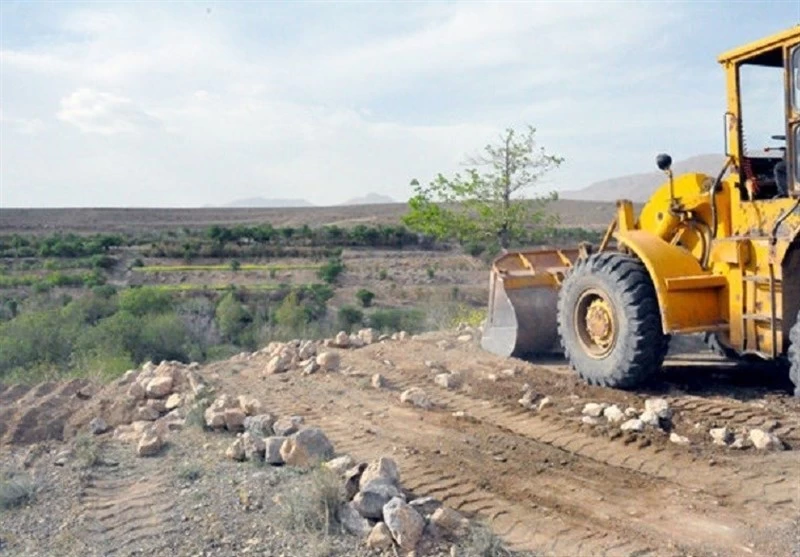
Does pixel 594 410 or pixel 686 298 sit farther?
pixel 686 298

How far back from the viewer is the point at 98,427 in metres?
8.73

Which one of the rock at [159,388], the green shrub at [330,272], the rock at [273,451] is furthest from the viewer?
the green shrub at [330,272]

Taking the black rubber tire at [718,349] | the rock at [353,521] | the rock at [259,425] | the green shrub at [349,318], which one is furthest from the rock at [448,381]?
the green shrub at [349,318]

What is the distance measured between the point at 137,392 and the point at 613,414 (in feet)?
16.2

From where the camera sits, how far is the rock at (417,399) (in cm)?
877

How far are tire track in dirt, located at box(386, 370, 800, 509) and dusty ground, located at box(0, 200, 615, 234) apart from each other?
62206 millimetres

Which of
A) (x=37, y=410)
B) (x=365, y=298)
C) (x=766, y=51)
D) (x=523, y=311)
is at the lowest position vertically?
(x=365, y=298)

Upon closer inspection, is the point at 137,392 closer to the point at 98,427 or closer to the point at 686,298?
the point at 98,427

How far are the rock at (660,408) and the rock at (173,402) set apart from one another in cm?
443

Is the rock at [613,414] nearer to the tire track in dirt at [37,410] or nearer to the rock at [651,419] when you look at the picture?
the rock at [651,419]

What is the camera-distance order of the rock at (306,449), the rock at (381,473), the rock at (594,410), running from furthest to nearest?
the rock at (594,410), the rock at (306,449), the rock at (381,473)

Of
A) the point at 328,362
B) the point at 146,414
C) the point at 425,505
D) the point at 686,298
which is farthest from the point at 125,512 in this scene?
the point at 686,298

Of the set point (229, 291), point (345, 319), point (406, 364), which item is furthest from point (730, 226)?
point (229, 291)

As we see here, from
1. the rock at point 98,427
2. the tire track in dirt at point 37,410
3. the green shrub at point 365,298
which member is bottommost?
the green shrub at point 365,298
